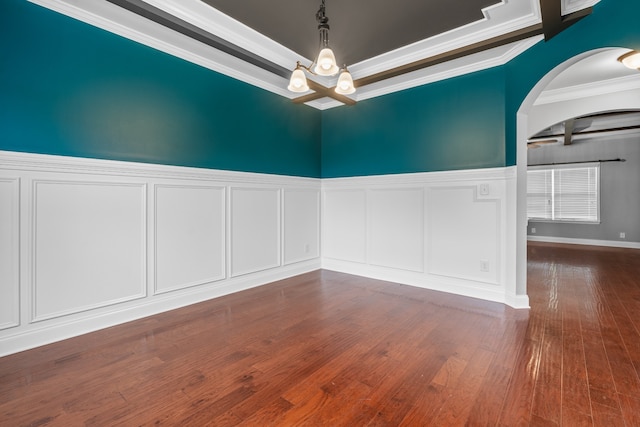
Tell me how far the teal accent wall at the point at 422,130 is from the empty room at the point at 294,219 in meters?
0.02

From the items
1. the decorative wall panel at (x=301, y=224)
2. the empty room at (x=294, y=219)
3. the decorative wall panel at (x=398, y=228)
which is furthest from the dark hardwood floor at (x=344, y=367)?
the decorative wall panel at (x=301, y=224)

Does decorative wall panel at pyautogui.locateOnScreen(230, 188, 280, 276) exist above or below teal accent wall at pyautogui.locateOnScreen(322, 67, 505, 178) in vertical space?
below

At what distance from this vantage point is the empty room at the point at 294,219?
1770 millimetres

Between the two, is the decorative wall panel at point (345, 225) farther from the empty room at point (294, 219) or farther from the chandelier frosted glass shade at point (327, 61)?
the chandelier frosted glass shade at point (327, 61)

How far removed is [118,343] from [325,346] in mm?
1649

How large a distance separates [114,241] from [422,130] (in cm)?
372

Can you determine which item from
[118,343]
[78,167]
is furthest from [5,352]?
[78,167]

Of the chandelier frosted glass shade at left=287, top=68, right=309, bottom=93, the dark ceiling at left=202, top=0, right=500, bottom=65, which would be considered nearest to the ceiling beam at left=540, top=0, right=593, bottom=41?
the dark ceiling at left=202, top=0, right=500, bottom=65

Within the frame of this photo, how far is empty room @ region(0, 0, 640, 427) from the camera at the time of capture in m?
1.77

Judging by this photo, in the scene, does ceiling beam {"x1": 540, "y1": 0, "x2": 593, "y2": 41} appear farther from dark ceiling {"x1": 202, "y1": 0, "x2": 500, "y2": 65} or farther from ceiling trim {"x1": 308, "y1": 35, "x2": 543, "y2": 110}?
dark ceiling {"x1": 202, "y1": 0, "x2": 500, "y2": 65}

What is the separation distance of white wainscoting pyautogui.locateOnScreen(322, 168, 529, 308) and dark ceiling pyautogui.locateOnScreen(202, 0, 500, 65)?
1.61m

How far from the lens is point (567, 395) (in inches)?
65.6

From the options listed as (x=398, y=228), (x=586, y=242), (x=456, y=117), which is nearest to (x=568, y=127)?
(x=586, y=242)

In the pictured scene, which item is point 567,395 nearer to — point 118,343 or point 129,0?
point 118,343
